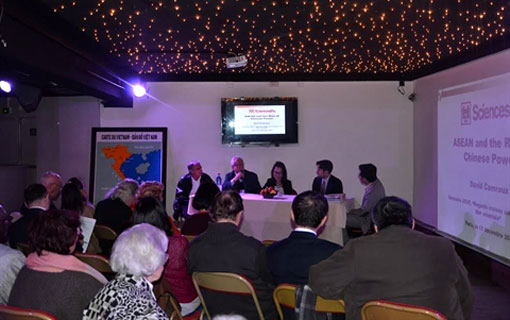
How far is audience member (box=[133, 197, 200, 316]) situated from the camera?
3.30 metres

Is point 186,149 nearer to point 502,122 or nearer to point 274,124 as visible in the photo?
point 274,124

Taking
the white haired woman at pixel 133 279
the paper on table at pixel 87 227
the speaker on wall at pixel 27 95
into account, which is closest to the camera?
the white haired woman at pixel 133 279

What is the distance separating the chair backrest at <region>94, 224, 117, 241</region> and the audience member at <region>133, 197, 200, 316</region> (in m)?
0.77

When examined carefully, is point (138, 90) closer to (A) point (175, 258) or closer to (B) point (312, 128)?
(B) point (312, 128)

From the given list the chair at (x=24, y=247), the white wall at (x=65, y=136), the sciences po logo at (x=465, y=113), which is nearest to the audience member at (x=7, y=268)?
the chair at (x=24, y=247)

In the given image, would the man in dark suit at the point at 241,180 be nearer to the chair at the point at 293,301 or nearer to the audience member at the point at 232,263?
the audience member at the point at 232,263

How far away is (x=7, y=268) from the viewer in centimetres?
293

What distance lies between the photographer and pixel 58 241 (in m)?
2.44

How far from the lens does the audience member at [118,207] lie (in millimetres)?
4582

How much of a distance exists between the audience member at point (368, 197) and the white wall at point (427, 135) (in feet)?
5.80

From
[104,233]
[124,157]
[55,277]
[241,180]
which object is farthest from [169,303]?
[124,157]

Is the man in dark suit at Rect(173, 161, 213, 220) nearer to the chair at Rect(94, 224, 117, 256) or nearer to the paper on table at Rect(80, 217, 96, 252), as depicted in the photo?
the chair at Rect(94, 224, 117, 256)

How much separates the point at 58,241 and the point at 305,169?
7441mm

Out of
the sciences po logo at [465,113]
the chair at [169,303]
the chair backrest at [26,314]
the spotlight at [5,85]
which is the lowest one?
the chair at [169,303]
